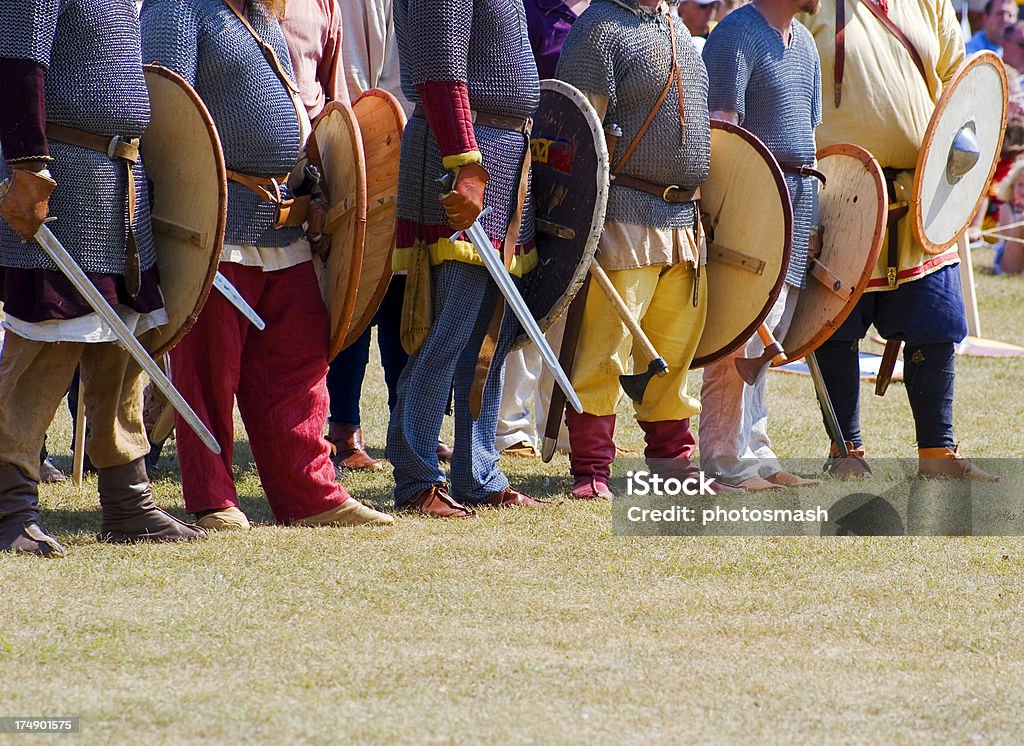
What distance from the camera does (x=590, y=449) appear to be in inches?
204

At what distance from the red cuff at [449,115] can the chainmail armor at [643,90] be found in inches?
20.4

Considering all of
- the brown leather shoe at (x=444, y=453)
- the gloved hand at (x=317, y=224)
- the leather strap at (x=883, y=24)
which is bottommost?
the brown leather shoe at (x=444, y=453)

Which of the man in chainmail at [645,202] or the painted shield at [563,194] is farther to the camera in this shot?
the man in chainmail at [645,202]

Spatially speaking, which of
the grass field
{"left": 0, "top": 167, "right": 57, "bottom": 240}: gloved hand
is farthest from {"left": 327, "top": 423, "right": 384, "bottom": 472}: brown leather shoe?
{"left": 0, "top": 167, "right": 57, "bottom": 240}: gloved hand

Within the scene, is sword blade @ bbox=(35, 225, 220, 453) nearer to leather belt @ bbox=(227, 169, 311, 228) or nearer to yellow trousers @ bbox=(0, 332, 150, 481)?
yellow trousers @ bbox=(0, 332, 150, 481)

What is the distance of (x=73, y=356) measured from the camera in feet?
13.2

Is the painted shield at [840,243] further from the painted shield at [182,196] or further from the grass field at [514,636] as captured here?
the painted shield at [182,196]

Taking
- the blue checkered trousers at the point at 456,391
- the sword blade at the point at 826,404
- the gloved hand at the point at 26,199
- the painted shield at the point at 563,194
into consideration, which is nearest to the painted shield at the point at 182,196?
the gloved hand at the point at 26,199

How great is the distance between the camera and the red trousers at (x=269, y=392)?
4.41 m

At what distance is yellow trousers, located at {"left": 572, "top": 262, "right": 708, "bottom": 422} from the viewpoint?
498cm

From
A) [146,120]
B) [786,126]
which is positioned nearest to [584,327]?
[786,126]

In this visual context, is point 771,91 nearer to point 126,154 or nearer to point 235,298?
point 235,298

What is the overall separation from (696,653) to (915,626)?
0.59 metres

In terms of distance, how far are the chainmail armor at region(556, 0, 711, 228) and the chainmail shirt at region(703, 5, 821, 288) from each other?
12 centimetres
